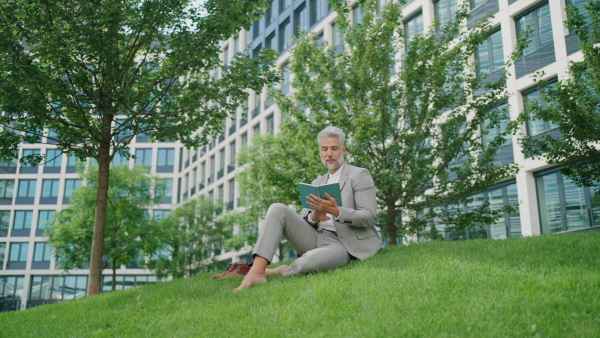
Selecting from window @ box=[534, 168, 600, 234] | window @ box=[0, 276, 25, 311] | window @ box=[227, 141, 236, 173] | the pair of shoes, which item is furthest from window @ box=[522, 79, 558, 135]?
window @ box=[0, 276, 25, 311]

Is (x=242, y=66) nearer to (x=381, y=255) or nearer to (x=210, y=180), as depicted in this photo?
(x=381, y=255)

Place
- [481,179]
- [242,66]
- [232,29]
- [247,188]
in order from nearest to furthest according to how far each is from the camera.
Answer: [232,29] → [242,66] → [481,179] → [247,188]

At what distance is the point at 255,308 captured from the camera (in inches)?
222

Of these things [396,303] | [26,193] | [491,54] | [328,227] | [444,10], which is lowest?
[396,303]

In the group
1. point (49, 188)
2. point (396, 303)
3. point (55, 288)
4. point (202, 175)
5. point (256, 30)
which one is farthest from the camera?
point (49, 188)

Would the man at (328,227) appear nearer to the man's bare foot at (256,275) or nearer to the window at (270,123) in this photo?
the man's bare foot at (256,275)

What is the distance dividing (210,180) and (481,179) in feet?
127

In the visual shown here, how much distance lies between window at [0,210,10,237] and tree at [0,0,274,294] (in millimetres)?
51131

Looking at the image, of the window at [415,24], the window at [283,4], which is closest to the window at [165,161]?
the window at [283,4]

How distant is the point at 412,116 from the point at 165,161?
159 feet

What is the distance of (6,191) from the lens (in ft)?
190

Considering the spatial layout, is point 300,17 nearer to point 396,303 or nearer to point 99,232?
point 99,232

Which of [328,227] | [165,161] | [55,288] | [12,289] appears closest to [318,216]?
[328,227]

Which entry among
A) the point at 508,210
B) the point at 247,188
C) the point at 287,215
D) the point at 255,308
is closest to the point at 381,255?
the point at 287,215
